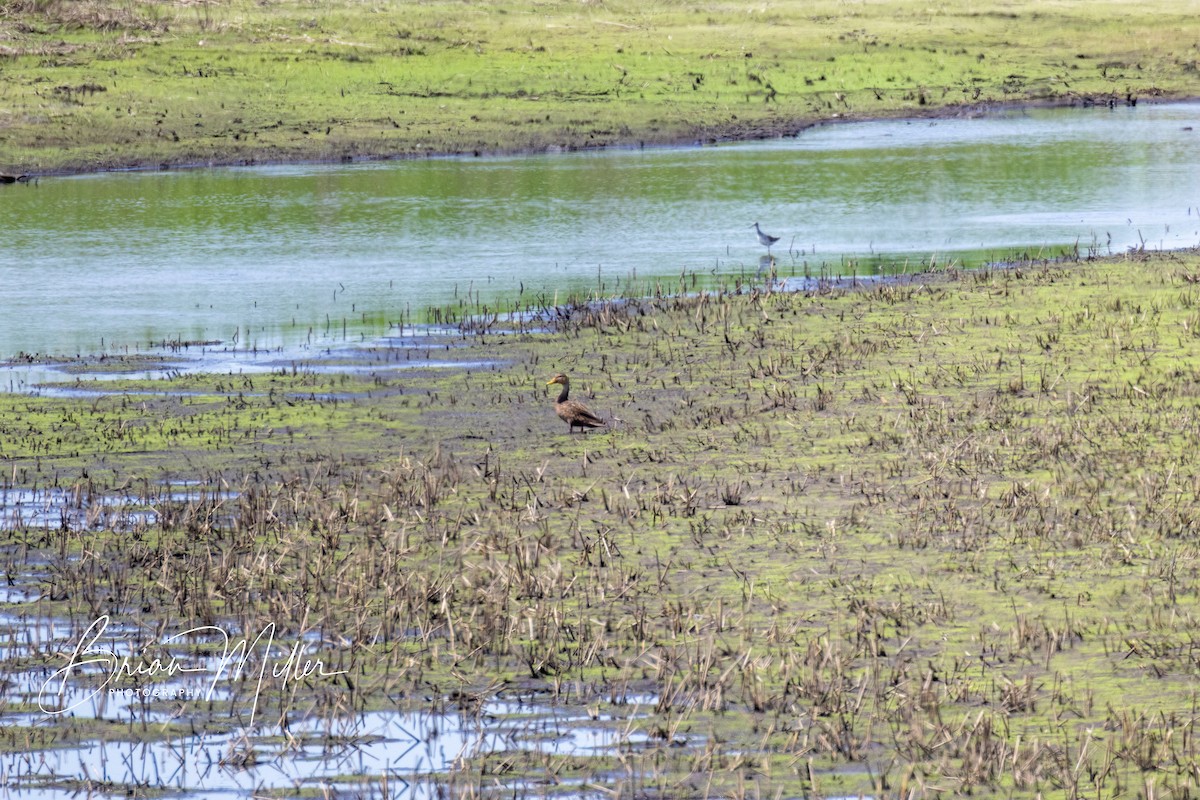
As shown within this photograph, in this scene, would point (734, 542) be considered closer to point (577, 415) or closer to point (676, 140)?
point (577, 415)

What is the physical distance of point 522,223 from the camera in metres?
28.5

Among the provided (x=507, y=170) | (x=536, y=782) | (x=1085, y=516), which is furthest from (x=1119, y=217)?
(x=536, y=782)

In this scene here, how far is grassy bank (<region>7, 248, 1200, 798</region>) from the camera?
777 cm

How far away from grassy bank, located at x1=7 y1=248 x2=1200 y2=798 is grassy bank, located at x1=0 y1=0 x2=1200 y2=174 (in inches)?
790

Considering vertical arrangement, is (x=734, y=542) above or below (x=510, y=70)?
below

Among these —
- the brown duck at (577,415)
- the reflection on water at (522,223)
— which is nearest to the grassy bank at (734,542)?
the brown duck at (577,415)

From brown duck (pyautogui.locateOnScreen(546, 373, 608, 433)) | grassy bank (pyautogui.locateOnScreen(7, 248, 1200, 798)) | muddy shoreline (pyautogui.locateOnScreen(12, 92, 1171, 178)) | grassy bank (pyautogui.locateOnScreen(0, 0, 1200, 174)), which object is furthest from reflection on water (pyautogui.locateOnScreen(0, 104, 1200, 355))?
brown duck (pyautogui.locateOnScreen(546, 373, 608, 433))

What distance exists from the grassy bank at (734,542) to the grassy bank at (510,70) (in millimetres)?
20073

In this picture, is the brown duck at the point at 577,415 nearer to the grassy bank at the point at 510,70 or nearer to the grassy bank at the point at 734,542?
the grassy bank at the point at 734,542

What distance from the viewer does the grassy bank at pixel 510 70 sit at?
118 ft

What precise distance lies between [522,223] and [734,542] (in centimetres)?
1835

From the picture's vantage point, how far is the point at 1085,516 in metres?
10.7

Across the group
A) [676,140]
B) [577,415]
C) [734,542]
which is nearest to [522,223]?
[676,140]

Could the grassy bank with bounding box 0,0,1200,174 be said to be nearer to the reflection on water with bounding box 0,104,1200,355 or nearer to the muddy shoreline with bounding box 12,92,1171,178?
the muddy shoreline with bounding box 12,92,1171,178
